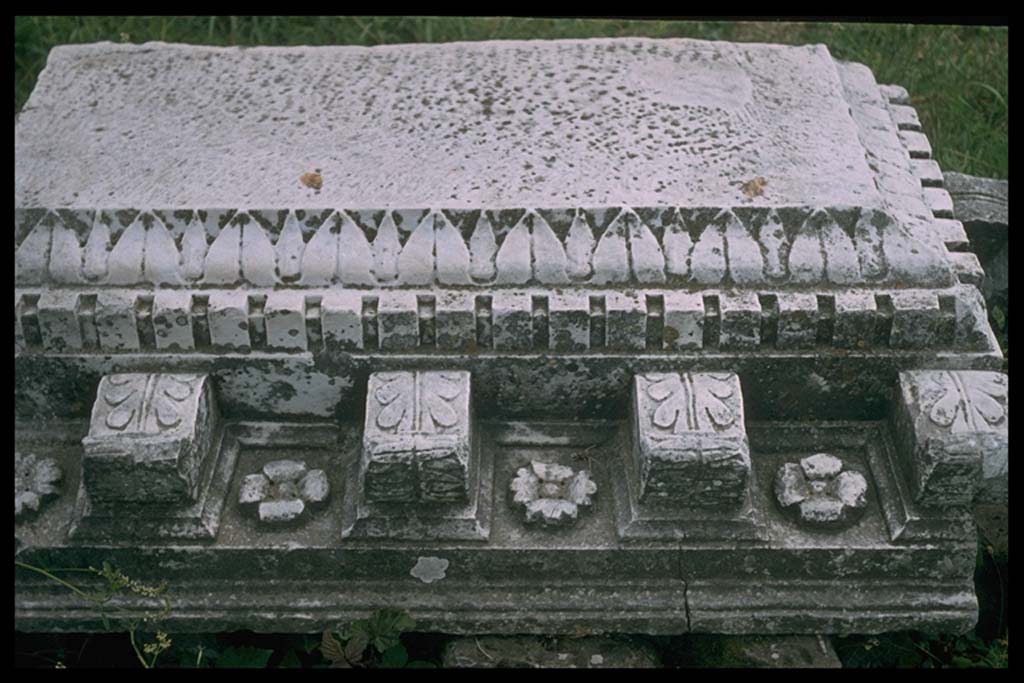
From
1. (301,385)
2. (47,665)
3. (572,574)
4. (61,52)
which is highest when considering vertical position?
(61,52)

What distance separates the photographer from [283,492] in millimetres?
2395

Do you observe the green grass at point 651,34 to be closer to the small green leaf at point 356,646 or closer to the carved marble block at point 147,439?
the carved marble block at point 147,439

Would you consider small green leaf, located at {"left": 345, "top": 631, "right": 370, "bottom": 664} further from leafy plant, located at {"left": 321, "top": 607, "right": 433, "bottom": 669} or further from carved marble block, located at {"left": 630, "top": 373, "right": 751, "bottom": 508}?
carved marble block, located at {"left": 630, "top": 373, "right": 751, "bottom": 508}

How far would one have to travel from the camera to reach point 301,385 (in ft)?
8.00

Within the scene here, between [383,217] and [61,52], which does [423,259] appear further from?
[61,52]

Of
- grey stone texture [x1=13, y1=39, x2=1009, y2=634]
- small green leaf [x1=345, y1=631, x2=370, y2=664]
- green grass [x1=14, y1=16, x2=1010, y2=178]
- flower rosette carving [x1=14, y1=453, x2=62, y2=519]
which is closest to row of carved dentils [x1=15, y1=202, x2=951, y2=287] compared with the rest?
grey stone texture [x1=13, y1=39, x2=1009, y2=634]

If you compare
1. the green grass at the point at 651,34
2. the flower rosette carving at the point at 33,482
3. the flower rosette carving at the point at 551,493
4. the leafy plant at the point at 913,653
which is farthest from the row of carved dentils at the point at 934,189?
the flower rosette carving at the point at 33,482

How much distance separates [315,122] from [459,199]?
0.48 metres

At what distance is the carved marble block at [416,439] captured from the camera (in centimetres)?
224

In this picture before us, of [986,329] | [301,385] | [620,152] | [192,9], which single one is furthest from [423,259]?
[192,9]

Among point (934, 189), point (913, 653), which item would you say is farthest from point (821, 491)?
point (934, 189)

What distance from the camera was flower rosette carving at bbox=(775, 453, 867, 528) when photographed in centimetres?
234

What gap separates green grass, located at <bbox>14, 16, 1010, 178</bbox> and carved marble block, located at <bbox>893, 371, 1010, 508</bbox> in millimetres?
1954

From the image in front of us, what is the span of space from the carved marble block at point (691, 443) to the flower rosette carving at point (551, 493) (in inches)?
5.3
